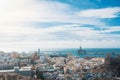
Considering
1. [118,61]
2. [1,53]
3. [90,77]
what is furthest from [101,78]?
[1,53]

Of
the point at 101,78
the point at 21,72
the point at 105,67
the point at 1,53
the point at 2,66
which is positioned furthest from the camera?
the point at 1,53

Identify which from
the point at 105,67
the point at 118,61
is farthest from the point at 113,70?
the point at 118,61

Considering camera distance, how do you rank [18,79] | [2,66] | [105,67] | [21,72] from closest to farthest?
1. [18,79]
2. [21,72]
3. [105,67]
4. [2,66]

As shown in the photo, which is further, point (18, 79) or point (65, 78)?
point (65, 78)

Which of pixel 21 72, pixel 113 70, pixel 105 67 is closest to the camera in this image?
pixel 21 72

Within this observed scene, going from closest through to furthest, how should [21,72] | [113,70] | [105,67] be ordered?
[21,72], [113,70], [105,67]

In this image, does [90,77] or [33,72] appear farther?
[33,72]

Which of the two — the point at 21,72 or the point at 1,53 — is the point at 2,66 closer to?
the point at 21,72

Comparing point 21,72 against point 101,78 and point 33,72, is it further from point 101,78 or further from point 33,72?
point 101,78
